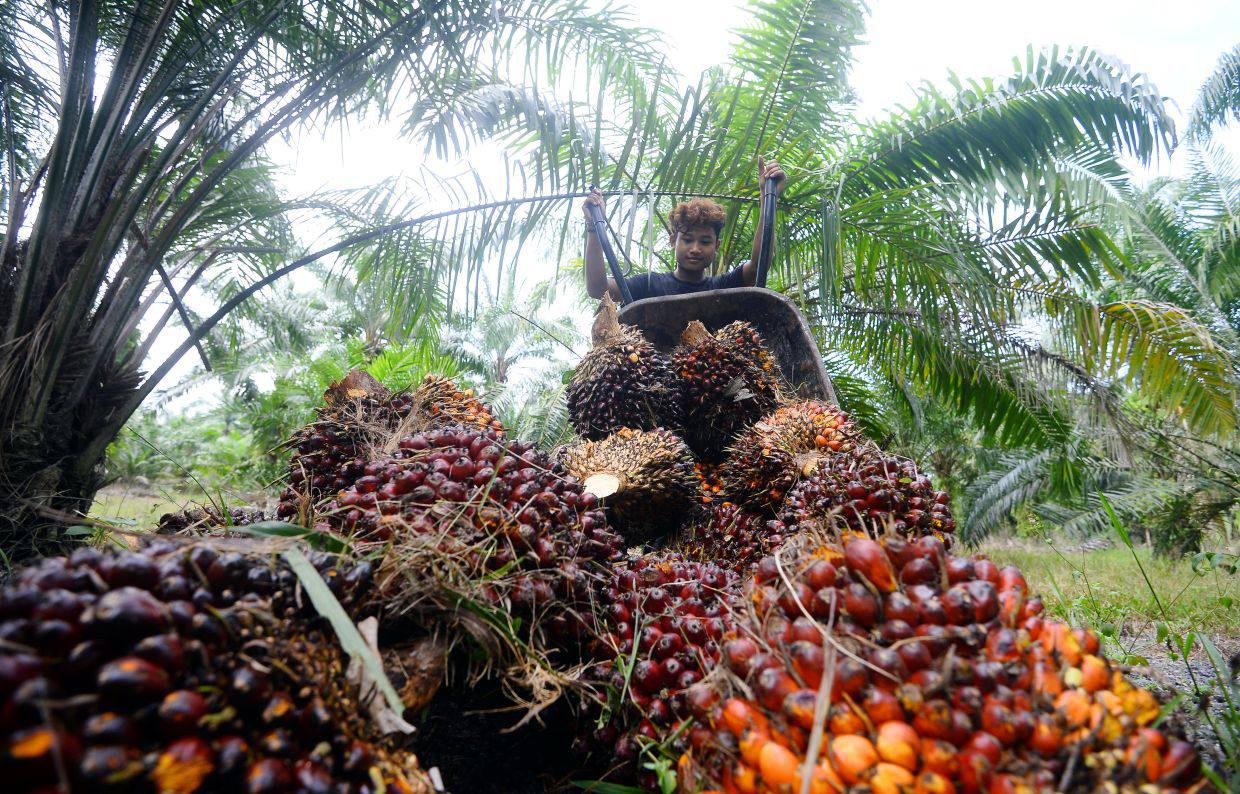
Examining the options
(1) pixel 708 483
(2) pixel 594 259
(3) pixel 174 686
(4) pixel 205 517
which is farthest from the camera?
(2) pixel 594 259

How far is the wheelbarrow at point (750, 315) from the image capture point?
2463 mm

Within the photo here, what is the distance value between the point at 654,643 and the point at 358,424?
99 centimetres

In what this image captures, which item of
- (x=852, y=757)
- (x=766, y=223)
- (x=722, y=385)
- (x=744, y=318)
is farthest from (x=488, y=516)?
(x=766, y=223)

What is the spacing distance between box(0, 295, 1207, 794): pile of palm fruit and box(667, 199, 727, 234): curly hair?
186 centimetres

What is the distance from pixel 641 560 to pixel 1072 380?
4.30m

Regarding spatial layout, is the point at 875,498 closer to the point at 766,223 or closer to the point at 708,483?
the point at 708,483

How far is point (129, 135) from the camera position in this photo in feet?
8.20

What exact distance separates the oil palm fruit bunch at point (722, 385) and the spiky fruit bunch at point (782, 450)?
0.59 feet

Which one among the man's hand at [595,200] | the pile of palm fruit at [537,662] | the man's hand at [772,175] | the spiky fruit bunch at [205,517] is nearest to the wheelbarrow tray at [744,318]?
the man's hand at [595,200]

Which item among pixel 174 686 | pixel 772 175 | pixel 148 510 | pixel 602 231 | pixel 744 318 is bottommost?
pixel 148 510

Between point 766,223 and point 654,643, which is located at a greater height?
point 766,223

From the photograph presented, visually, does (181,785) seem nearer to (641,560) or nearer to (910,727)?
(910,727)

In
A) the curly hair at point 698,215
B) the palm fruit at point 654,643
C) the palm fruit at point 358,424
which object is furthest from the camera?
the curly hair at point 698,215

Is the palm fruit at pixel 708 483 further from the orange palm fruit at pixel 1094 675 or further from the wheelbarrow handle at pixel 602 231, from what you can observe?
the orange palm fruit at pixel 1094 675
